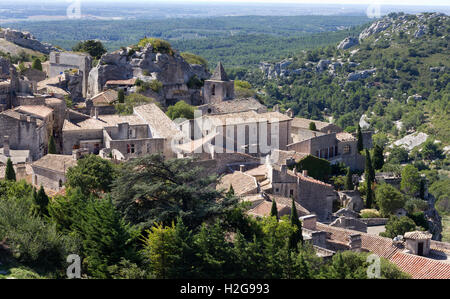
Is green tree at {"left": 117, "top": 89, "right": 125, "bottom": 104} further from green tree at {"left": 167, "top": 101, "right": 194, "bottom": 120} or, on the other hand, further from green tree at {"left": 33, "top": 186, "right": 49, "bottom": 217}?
green tree at {"left": 33, "top": 186, "right": 49, "bottom": 217}

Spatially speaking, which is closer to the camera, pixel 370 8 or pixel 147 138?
pixel 147 138

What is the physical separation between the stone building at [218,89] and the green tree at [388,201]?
15.9 m

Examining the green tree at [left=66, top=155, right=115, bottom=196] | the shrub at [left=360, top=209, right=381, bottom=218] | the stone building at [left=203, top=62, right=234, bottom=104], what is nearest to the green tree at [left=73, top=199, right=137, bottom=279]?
the green tree at [left=66, top=155, right=115, bottom=196]

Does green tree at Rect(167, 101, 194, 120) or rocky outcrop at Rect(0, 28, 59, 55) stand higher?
rocky outcrop at Rect(0, 28, 59, 55)

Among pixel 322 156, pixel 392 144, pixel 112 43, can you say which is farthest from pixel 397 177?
pixel 112 43

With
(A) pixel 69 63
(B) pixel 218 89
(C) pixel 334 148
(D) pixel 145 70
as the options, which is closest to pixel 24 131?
(B) pixel 218 89

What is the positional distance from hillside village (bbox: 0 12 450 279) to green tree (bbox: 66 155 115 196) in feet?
3.54

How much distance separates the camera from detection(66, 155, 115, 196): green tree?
27891 mm

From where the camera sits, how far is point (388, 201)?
3641 cm

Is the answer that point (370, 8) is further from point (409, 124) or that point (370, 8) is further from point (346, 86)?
point (346, 86)

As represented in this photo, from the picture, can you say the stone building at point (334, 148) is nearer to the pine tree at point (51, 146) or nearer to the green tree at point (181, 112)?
the green tree at point (181, 112)
